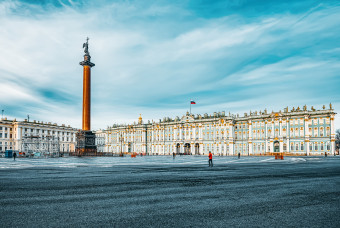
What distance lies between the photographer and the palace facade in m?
89.6

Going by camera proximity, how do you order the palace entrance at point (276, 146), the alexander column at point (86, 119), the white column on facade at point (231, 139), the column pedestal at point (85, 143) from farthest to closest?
the white column on facade at point (231, 139), the palace entrance at point (276, 146), the alexander column at point (86, 119), the column pedestal at point (85, 143)

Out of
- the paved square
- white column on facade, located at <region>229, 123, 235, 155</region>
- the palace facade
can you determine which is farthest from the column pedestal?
white column on facade, located at <region>229, 123, 235, 155</region>

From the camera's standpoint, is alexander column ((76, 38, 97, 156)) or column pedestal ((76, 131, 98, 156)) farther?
alexander column ((76, 38, 97, 156))

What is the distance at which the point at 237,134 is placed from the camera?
107 metres

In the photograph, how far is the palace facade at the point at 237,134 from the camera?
89.6 meters

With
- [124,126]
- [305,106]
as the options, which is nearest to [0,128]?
[124,126]

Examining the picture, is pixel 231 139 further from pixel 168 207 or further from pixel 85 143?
pixel 168 207

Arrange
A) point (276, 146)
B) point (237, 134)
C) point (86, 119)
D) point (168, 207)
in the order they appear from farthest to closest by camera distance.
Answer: point (237, 134)
point (276, 146)
point (86, 119)
point (168, 207)

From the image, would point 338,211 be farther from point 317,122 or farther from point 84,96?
point 317,122

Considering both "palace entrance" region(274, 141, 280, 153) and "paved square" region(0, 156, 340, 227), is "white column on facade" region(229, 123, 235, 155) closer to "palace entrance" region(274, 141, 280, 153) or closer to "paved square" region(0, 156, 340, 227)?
"palace entrance" region(274, 141, 280, 153)

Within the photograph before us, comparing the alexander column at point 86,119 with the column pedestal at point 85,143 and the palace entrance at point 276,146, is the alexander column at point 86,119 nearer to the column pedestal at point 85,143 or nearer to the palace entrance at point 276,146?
the column pedestal at point 85,143

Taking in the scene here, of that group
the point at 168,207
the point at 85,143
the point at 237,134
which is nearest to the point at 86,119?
the point at 85,143


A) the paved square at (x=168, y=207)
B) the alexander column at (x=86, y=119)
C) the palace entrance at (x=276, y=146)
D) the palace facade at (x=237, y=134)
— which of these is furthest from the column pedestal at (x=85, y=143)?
the palace entrance at (x=276, y=146)

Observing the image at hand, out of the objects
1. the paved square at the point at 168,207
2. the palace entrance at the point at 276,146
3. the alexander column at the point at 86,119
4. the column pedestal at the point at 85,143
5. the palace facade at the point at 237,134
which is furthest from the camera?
the palace entrance at the point at 276,146
